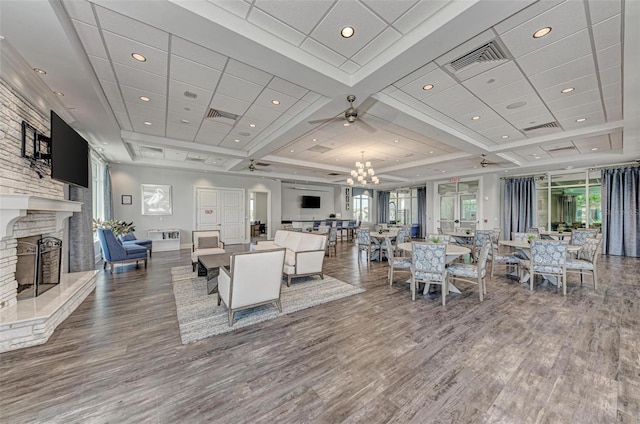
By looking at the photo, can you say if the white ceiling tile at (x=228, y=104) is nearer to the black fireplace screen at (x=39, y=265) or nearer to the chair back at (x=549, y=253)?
the black fireplace screen at (x=39, y=265)

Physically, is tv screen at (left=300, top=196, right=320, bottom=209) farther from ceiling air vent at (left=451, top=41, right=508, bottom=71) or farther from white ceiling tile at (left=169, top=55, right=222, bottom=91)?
ceiling air vent at (left=451, top=41, right=508, bottom=71)

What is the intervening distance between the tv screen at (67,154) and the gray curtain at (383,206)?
1448 cm

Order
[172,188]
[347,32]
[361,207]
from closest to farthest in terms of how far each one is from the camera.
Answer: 1. [347,32]
2. [172,188]
3. [361,207]

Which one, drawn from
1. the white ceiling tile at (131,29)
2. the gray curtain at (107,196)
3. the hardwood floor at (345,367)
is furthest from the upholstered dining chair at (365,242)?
the gray curtain at (107,196)

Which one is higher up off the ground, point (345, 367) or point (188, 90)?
point (188, 90)

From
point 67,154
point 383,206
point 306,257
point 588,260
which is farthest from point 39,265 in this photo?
point 383,206

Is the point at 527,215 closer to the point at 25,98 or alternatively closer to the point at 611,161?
the point at 611,161

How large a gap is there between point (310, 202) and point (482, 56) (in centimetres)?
1155

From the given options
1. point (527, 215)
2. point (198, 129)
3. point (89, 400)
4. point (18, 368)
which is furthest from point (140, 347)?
point (527, 215)

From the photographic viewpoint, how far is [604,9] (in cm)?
223

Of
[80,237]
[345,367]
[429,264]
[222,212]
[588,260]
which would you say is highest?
[222,212]

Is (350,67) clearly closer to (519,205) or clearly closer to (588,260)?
(588,260)

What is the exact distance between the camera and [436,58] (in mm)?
2832

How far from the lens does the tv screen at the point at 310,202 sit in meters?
14.0
